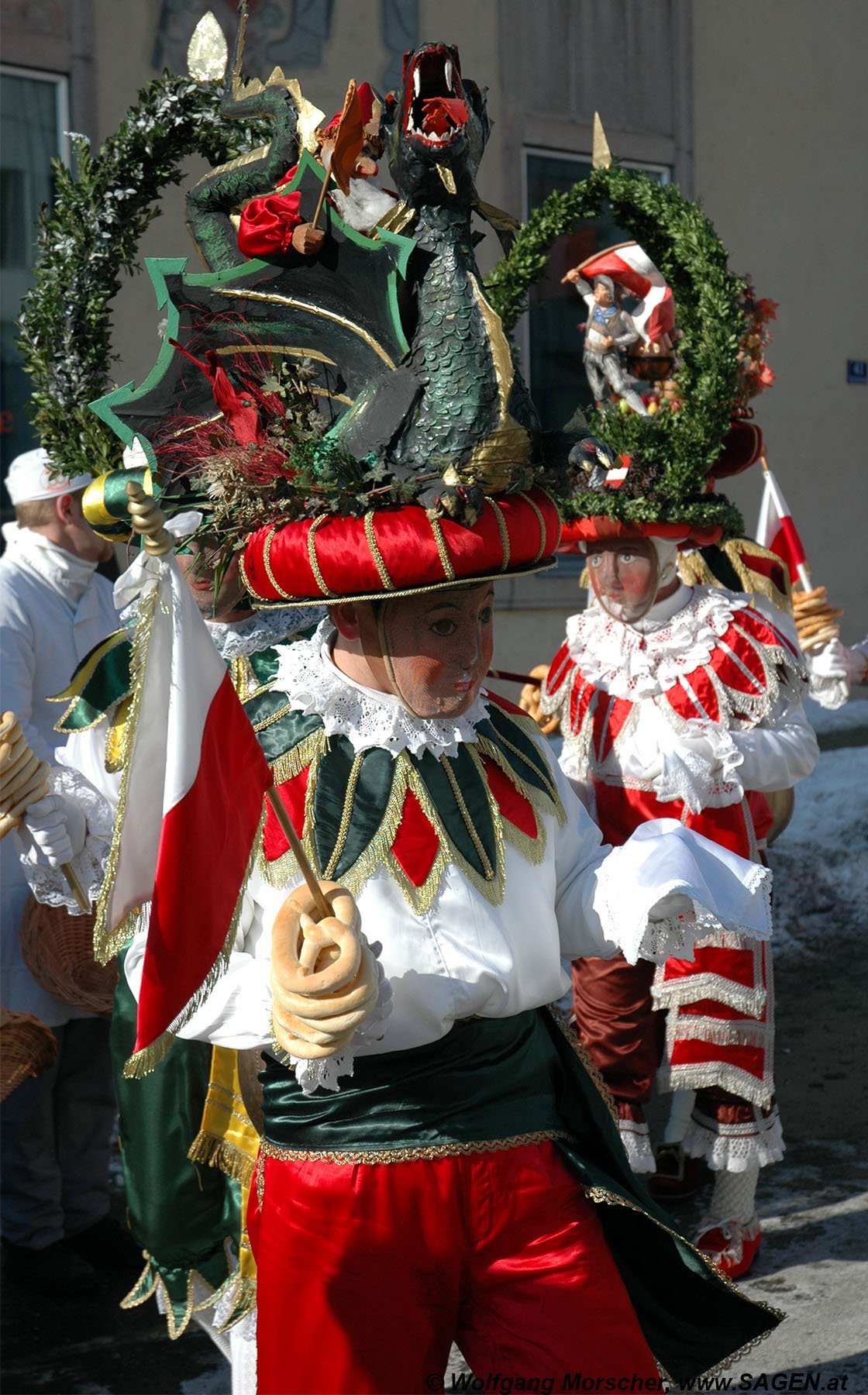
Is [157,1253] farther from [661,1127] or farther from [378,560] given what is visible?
[661,1127]

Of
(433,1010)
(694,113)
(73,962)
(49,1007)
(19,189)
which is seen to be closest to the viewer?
(433,1010)

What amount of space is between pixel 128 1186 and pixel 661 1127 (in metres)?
2.80

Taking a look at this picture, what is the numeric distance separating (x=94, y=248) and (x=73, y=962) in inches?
79.9

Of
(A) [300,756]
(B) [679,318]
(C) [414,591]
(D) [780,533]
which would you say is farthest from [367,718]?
(D) [780,533]

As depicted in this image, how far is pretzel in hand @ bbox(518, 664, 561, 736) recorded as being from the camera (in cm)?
501

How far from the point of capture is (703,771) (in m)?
4.44

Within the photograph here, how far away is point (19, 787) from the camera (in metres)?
2.98

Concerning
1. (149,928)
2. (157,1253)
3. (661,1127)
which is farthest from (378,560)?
(661,1127)

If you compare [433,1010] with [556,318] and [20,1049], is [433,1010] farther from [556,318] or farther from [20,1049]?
[556,318]

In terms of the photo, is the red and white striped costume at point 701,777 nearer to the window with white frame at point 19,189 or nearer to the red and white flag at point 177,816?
the red and white flag at point 177,816

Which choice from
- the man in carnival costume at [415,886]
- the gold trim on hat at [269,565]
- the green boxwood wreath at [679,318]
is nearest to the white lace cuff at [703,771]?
the green boxwood wreath at [679,318]

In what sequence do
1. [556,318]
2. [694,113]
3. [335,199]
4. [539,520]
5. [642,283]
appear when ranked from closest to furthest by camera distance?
[539,520]
[335,199]
[642,283]
[556,318]
[694,113]

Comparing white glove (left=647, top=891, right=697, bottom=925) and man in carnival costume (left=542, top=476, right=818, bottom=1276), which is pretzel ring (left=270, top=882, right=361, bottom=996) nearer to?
white glove (left=647, top=891, right=697, bottom=925)

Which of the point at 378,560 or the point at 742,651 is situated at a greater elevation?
the point at 378,560
